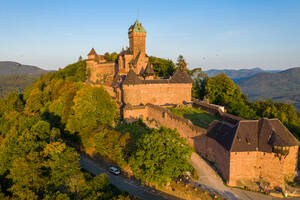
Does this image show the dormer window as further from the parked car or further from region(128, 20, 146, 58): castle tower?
region(128, 20, 146, 58): castle tower

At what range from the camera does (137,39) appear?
64.6 meters

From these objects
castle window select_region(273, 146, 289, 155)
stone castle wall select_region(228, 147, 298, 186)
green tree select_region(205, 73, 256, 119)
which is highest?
green tree select_region(205, 73, 256, 119)

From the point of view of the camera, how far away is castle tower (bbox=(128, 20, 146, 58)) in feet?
211

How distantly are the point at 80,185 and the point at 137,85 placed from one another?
28121 millimetres

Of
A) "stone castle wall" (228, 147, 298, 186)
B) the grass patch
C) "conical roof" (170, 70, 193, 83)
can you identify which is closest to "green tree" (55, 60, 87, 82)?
"conical roof" (170, 70, 193, 83)

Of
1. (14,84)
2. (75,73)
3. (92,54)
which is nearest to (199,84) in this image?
(92,54)

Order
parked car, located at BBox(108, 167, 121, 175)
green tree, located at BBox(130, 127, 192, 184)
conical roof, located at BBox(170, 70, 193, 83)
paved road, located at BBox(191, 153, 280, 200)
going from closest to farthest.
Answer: green tree, located at BBox(130, 127, 192, 184), paved road, located at BBox(191, 153, 280, 200), parked car, located at BBox(108, 167, 121, 175), conical roof, located at BBox(170, 70, 193, 83)

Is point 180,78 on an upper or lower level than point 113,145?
upper

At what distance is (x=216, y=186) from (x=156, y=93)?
2845cm

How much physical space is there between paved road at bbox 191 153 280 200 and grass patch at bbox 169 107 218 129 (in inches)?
457

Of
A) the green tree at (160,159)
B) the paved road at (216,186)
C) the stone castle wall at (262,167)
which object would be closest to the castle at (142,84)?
the paved road at (216,186)

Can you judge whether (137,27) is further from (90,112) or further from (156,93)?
(90,112)

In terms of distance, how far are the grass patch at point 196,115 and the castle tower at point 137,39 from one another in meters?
25.3

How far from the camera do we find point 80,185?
21641 millimetres
